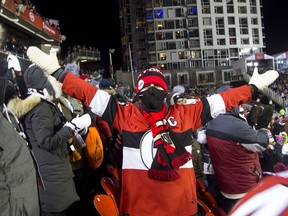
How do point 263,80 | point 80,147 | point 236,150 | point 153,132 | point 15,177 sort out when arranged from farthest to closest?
1. point 80,147
2. point 236,150
3. point 263,80
4. point 153,132
5. point 15,177

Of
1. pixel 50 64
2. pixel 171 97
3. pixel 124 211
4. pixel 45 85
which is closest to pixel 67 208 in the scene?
pixel 124 211

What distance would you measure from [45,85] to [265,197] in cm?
259

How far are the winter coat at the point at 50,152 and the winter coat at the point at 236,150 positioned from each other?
1.65 meters

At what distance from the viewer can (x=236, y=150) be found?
3.65 metres

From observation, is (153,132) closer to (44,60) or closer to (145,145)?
(145,145)

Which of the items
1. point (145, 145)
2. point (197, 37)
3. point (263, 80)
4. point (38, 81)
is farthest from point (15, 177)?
point (197, 37)

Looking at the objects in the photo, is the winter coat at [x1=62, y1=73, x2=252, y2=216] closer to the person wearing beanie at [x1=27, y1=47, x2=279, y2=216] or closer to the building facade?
the person wearing beanie at [x1=27, y1=47, x2=279, y2=216]

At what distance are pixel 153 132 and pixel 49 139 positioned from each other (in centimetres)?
104

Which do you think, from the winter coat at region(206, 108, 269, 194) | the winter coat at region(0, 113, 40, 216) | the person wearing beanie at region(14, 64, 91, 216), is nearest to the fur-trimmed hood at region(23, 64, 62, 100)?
the person wearing beanie at region(14, 64, 91, 216)

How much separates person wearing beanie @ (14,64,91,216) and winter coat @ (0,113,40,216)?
3.52 ft

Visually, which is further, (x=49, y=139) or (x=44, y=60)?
(x=49, y=139)

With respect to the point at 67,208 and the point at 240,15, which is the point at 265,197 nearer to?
the point at 67,208

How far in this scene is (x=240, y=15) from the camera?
72.1 m

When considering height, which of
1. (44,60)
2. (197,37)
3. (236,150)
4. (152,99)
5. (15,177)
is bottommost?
(236,150)
